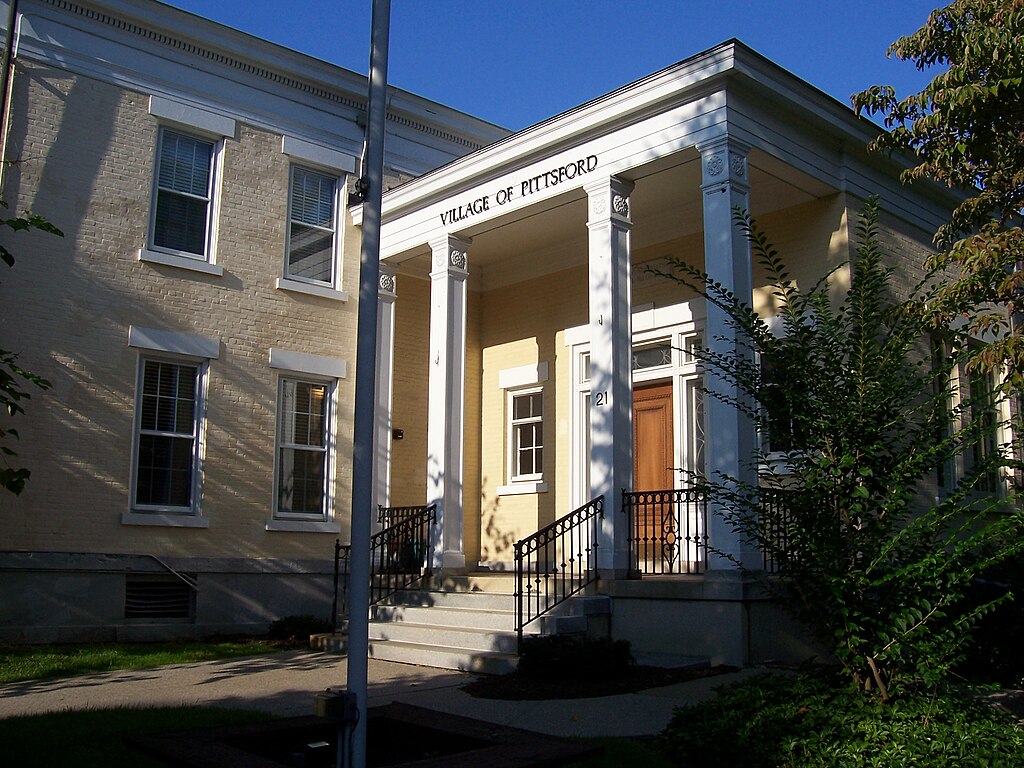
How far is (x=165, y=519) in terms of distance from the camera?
13133 mm

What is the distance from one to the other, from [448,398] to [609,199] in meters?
3.49

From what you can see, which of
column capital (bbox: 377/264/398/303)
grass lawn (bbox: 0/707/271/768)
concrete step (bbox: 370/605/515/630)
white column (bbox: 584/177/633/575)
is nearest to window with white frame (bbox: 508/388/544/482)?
column capital (bbox: 377/264/398/303)

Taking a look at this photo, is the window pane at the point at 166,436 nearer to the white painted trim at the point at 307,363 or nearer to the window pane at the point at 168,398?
the window pane at the point at 168,398

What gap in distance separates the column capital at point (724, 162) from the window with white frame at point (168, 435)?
24.2 feet

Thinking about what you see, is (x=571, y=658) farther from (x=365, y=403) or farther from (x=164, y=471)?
(x=164, y=471)

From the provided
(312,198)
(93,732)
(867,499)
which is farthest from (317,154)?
(867,499)

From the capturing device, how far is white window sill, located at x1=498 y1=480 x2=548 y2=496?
1519cm

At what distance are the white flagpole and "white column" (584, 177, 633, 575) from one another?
5756mm

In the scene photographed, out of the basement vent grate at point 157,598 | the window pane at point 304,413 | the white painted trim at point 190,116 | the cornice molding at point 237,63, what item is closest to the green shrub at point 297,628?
the basement vent grate at point 157,598

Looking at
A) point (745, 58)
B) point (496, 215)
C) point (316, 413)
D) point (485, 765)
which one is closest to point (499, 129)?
point (496, 215)

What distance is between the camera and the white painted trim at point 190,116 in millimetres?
13867

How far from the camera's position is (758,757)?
224 inches

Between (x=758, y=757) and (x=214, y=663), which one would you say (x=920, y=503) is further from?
(x=214, y=663)

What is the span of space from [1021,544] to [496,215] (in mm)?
8517
